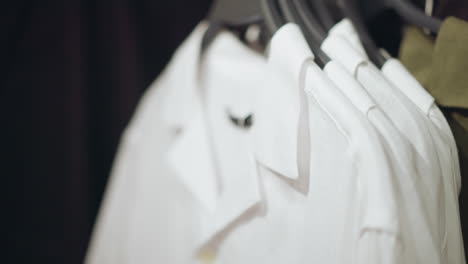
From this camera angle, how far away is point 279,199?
15.8 inches

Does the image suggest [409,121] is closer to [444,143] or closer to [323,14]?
[444,143]

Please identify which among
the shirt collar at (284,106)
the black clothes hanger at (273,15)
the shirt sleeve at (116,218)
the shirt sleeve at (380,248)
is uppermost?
the black clothes hanger at (273,15)

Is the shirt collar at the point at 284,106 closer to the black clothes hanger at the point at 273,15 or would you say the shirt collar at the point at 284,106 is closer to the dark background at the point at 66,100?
the black clothes hanger at the point at 273,15

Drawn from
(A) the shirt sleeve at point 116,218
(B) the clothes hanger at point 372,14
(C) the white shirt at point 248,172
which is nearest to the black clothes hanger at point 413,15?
(B) the clothes hanger at point 372,14

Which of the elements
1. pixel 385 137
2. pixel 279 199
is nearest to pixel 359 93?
pixel 385 137

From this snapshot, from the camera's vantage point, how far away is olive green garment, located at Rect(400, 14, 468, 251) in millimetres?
319

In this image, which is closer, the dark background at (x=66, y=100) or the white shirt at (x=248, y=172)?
the white shirt at (x=248, y=172)

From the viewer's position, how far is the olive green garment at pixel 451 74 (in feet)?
1.05

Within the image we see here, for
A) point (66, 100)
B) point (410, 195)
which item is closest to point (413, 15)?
point (410, 195)

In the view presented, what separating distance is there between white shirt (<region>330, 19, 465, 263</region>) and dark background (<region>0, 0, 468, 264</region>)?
1.61 feet

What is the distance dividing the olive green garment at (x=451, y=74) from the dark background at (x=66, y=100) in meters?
0.51

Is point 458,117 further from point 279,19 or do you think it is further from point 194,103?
point 194,103

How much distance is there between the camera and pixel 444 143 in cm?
31

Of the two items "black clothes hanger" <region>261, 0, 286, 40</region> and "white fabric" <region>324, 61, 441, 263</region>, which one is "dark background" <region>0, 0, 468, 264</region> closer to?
"black clothes hanger" <region>261, 0, 286, 40</region>
